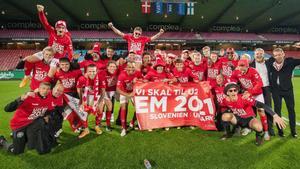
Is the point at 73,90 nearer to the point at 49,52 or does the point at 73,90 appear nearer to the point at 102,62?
the point at 49,52

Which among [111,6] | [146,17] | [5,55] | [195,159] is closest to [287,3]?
[146,17]

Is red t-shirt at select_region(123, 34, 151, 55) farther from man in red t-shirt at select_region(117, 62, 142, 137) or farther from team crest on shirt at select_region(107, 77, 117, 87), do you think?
man in red t-shirt at select_region(117, 62, 142, 137)

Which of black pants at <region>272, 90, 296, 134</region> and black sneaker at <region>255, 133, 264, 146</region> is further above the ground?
black pants at <region>272, 90, 296, 134</region>

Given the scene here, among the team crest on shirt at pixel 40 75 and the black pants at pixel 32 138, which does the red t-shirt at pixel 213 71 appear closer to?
the team crest on shirt at pixel 40 75

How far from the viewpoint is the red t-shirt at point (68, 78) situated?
17.8 ft

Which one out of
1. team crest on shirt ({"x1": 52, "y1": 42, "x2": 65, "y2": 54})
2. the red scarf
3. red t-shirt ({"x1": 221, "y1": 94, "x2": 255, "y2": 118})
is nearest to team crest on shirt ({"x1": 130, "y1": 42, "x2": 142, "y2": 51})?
team crest on shirt ({"x1": 52, "y1": 42, "x2": 65, "y2": 54})

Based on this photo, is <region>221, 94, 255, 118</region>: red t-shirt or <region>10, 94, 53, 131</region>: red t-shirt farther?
<region>221, 94, 255, 118</region>: red t-shirt

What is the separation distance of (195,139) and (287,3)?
2693 centimetres

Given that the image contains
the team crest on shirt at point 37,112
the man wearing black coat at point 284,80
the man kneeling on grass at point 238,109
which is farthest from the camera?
the man wearing black coat at point 284,80

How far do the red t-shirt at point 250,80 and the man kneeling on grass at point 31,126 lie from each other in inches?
164

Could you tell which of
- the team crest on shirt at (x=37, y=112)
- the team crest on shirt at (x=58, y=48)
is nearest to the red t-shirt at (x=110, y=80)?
the team crest on shirt at (x=58, y=48)

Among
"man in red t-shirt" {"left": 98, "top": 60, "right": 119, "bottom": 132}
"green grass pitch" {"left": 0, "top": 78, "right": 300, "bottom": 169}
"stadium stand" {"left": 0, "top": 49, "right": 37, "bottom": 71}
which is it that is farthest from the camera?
"stadium stand" {"left": 0, "top": 49, "right": 37, "bottom": 71}

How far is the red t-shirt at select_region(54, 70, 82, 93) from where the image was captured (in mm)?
5438

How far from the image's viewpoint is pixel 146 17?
3009 centimetres
